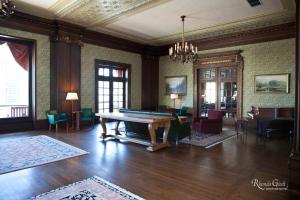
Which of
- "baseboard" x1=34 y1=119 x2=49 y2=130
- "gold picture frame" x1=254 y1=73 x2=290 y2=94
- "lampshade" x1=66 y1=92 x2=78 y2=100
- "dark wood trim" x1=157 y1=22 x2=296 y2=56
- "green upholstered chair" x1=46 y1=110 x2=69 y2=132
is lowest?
"baseboard" x1=34 y1=119 x2=49 y2=130

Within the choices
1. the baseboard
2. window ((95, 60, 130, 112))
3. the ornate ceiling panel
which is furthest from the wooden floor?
window ((95, 60, 130, 112))

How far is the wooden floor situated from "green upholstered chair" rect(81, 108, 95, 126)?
3.05 metres

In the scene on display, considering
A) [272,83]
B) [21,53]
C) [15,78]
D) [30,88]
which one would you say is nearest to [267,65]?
[272,83]

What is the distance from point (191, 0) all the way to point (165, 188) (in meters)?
5.07

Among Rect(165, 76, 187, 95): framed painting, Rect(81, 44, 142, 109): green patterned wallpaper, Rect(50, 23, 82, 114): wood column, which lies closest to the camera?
Rect(50, 23, 82, 114): wood column

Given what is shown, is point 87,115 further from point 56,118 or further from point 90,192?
point 90,192

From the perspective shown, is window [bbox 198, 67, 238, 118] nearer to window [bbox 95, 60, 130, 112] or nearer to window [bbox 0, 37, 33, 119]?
window [bbox 95, 60, 130, 112]

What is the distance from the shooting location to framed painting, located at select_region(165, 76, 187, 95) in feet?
35.6

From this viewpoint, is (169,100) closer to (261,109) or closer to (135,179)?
(261,109)

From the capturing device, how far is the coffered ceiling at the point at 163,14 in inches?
246

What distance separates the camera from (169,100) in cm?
1155

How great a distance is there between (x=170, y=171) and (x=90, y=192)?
1440 millimetres

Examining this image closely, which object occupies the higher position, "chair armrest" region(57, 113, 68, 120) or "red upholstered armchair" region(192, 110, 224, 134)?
"chair armrest" region(57, 113, 68, 120)

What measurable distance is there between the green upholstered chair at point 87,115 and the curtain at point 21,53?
8.40 ft
